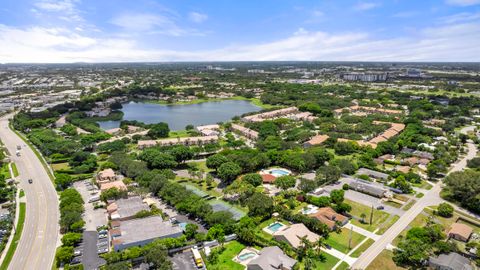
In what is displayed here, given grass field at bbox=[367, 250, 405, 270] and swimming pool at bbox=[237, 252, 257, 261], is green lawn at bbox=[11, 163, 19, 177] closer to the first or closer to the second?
swimming pool at bbox=[237, 252, 257, 261]

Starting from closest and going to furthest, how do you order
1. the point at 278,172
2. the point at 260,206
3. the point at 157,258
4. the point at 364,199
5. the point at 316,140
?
the point at 157,258 → the point at 260,206 → the point at 364,199 → the point at 278,172 → the point at 316,140

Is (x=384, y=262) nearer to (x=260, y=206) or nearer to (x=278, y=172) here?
(x=260, y=206)

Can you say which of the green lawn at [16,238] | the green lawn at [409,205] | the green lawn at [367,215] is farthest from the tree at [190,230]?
the green lawn at [409,205]

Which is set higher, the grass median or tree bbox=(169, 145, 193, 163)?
tree bbox=(169, 145, 193, 163)

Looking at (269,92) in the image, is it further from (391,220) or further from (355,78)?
(391,220)

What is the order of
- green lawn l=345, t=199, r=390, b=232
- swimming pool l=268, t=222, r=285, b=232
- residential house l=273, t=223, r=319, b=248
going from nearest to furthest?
residential house l=273, t=223, r=319, b=248, swimming pool l=268, t=222, r=285, b=232, green lawn l=345, t=199, r=390, b=232

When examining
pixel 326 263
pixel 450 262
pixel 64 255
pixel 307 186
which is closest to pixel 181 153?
pixel 307 186

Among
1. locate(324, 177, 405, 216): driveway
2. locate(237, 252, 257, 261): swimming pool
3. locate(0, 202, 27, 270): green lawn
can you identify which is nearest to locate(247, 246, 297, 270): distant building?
locate(237, 252, 257, 261): swimming pool

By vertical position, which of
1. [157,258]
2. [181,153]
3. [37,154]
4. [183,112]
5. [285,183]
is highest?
[181,153]
